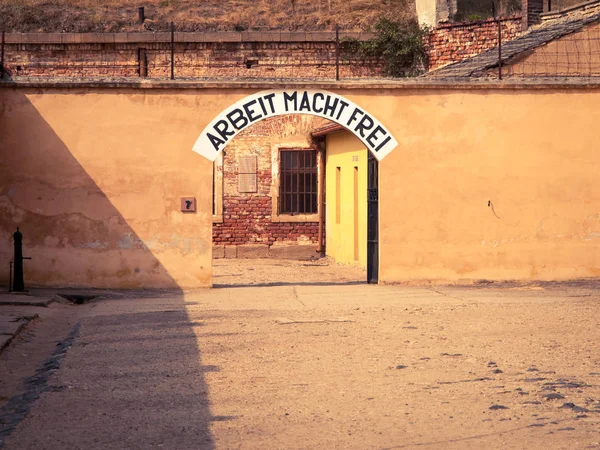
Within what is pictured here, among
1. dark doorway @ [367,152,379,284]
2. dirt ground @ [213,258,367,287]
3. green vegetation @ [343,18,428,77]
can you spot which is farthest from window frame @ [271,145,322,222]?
dark doorway @ [367,152,379,284]

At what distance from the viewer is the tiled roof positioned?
20.1m

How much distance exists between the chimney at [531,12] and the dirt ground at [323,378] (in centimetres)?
1278

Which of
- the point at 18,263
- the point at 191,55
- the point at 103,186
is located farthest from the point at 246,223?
the point at 18,263

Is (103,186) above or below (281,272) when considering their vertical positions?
above

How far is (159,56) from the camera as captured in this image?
26.2m

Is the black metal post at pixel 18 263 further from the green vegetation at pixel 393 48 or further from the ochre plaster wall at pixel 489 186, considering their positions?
the green vegetation at pixel 393 48

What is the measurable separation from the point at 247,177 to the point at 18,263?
34.7 feet

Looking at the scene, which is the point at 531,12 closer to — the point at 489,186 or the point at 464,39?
the point at 464,39

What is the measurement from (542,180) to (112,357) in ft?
32.4

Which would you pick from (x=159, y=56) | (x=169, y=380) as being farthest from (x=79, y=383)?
(x=159, y=56)

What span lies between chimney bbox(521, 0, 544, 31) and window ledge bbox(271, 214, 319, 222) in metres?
7.05

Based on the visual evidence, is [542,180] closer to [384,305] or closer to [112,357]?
[384,305]

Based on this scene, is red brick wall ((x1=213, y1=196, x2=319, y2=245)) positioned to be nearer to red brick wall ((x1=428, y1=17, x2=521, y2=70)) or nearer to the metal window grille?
the metal window grille

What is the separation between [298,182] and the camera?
2617 cm
